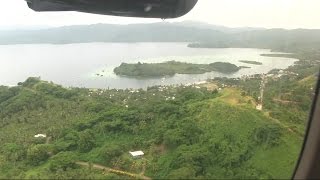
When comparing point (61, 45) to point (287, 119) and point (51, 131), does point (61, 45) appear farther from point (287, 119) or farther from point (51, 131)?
point (287, 119)

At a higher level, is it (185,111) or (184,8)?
(184,8)

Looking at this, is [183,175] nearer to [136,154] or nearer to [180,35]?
[136,154]

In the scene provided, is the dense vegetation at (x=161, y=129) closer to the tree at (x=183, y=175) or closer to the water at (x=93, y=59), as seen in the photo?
the tree at (x=183, y=175)

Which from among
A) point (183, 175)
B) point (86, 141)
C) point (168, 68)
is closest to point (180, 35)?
point (168, 68)

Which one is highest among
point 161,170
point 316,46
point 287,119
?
point 316,46

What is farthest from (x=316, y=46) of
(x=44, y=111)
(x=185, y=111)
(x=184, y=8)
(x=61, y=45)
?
(x=61, y=45)
